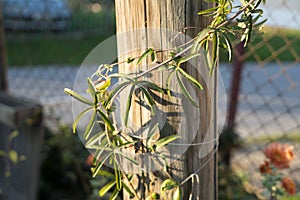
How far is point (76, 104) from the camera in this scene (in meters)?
0.97

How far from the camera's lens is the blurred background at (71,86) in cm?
240

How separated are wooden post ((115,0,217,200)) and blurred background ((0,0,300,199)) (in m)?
0.28

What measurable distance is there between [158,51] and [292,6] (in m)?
2.03

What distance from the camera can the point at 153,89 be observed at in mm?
873

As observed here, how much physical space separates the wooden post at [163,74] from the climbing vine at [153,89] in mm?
18

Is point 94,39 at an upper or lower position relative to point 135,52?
upper

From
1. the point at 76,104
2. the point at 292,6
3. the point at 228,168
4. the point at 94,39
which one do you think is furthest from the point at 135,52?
the point at 94,39

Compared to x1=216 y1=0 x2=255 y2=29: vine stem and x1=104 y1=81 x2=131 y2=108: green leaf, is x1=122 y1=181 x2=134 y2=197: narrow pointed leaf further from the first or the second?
x1=216 y1=0 x2=255 y2=29: vine stem

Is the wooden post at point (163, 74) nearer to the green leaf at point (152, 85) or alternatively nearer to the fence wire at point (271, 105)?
the green leaf at point (152, 85)

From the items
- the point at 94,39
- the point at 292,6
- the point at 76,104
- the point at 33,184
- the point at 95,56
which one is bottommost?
the point at 33,184

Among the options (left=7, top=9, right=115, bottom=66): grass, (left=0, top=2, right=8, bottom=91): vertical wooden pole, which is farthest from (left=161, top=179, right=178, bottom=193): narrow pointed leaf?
(left=7, top=9, right=115, bottom=66): grass

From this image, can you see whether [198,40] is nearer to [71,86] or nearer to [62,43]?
[71,86]

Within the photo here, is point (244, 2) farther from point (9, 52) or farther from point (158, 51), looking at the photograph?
point (9, 52)

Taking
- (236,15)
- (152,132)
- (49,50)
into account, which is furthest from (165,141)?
(49,50)
